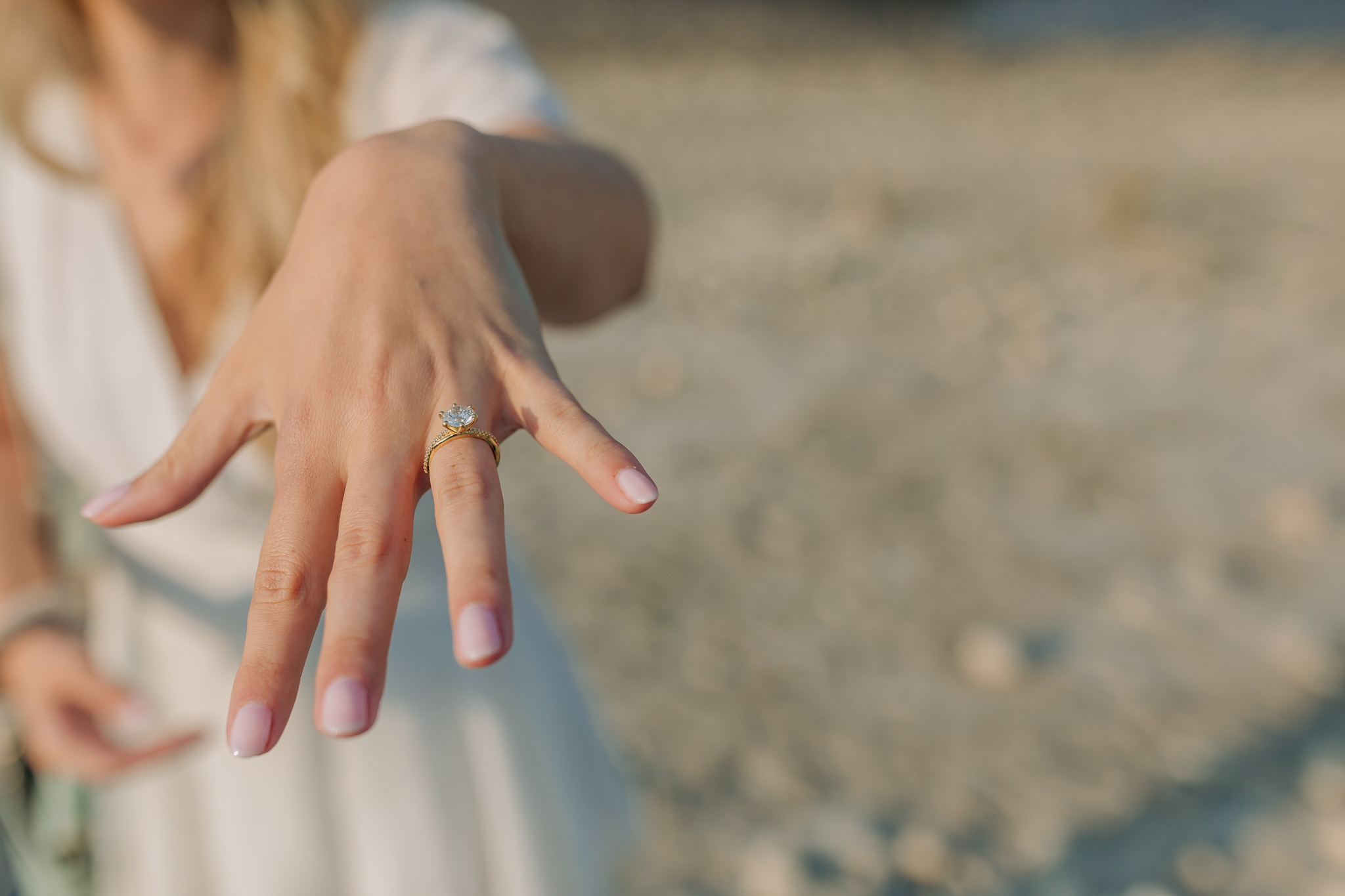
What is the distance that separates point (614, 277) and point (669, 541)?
1.93m

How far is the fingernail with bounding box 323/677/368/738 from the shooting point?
1.83 feet

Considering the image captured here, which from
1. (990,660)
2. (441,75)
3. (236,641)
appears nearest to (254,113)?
(441,75)

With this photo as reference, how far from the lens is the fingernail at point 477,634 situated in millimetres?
566

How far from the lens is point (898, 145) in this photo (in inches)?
263

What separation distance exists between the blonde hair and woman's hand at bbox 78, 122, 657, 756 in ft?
1.56

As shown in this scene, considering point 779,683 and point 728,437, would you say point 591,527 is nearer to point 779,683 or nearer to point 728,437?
point 728,437

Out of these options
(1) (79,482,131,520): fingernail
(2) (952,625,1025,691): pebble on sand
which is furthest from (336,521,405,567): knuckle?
(2) (952,625,1025,691): pebble on sand

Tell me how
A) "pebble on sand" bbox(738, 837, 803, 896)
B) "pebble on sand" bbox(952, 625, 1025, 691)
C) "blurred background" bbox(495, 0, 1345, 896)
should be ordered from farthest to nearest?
1. "pebble on sand" bbox(952, 625, 1025, 691)
2. "blurred background" bbox(495, 0, 1345, 896)
3. "pebble on sand" bbox(738, 837, 803, 896)

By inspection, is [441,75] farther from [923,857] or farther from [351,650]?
[923,857]

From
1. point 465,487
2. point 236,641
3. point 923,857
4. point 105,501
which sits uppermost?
point 465,487

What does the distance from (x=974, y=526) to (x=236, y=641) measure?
2.26 m

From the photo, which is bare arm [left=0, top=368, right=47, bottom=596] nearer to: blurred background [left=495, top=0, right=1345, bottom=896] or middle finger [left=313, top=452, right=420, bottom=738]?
middle finger [left=313, top=452, right=420, bottom=738]

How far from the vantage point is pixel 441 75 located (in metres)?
1.18

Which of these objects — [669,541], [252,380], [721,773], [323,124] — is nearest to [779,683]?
[721,773]
